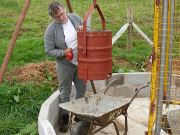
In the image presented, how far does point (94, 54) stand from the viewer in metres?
5.40

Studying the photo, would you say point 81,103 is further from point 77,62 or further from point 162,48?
point 162,48

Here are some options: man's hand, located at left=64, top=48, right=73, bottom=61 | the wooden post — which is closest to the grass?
the wooden post

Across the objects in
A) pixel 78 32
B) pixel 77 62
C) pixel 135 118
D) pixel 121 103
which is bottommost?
pixel 135 118

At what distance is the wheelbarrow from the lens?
5078 millimetres

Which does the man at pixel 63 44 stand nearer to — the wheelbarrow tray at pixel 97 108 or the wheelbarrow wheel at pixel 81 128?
the wheelbarrow tray at pixel 97 108

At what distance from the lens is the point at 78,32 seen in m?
5.42

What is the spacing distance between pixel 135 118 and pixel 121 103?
1235mm

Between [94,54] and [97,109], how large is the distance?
0.74 meters

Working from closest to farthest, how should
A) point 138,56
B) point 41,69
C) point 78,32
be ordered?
point 78,32
point 41,69
point 138,56

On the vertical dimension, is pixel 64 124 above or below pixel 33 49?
below

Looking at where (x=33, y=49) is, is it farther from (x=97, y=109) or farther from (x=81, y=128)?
(x=81, y=128)

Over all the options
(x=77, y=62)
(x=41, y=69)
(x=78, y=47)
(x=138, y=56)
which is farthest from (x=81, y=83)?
(x=138, y=56)

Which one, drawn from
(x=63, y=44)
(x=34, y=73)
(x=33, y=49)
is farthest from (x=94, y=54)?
(x=33, y=49)

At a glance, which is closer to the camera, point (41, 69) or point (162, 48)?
point (162, 48)
